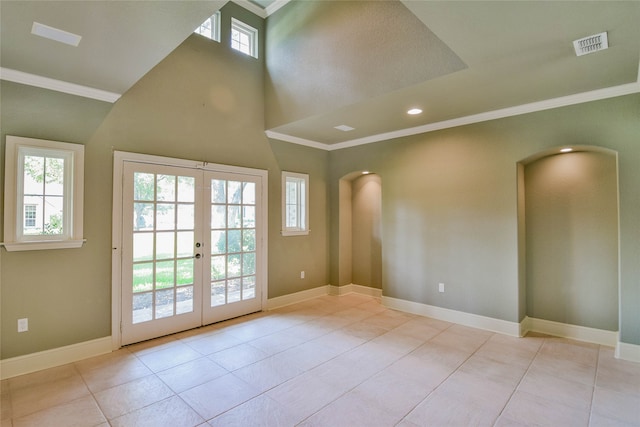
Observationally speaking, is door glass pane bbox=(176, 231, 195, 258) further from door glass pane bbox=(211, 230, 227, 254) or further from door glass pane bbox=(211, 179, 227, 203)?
door glass pane bbox=(211, 179, 227, 203)

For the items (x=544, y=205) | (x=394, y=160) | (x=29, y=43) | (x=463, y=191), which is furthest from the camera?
(x=394, y=160)

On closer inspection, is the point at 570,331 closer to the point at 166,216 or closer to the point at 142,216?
the point at 166,216

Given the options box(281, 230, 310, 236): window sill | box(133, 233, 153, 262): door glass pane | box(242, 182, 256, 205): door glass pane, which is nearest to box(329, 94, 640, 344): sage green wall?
box(281, 230, 310, 236): window sill

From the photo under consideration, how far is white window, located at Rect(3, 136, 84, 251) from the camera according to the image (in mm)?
2941

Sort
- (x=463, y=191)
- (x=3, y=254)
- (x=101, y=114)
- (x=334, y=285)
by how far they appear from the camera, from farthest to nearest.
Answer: (x=334, y=285) < (x=463, y=191) < (x=101, y=114) < (x=3, y=254)

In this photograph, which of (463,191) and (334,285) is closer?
(463,191)

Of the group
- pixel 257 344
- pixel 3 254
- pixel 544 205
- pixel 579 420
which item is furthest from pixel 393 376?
pixel 3 254

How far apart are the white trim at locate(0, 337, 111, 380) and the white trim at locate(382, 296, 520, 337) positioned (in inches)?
152

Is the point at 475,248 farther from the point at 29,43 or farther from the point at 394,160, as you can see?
the point at 29,43

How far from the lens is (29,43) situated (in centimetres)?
250

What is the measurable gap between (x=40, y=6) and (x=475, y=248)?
15.8 ft

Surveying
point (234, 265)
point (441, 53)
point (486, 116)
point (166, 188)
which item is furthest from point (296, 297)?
point (441, 53)

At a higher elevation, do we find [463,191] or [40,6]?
[40,6]

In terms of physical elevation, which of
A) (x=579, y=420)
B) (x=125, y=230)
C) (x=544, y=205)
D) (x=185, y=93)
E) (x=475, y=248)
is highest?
(x=185, y=93)
